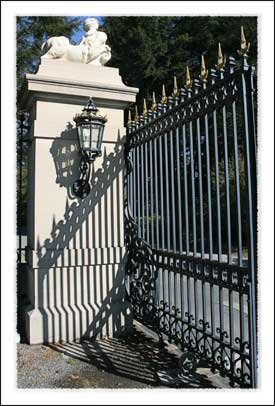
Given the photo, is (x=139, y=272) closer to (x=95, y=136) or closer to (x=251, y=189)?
(x=95, y=136)

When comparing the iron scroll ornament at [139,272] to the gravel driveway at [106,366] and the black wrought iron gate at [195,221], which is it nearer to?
the black wrought iron gate at [195,221]

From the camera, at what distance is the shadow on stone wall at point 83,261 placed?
4.80 m

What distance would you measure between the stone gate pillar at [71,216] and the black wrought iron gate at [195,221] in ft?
1.02

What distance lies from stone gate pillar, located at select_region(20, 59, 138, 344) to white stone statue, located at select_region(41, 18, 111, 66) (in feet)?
0.47

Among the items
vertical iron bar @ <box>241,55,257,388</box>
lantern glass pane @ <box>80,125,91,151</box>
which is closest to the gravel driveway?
vertical iron bar @ <box>241,55,257,388</box>

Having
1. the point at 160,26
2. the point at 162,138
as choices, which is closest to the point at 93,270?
the point at 162,138

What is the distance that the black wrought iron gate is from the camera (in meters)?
3.19

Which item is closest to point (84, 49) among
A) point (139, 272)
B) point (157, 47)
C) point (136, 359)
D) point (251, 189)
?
point (139, 272)

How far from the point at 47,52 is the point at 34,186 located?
1.82 metres

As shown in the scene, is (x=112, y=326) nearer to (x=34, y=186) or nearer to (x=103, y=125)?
(x=34, y=186)

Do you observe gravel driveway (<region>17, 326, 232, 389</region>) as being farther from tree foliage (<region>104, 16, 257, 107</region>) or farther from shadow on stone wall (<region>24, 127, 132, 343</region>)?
tree foliage (<region>104, 16, 257, 107</region>)

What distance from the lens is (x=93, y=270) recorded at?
5.04 m

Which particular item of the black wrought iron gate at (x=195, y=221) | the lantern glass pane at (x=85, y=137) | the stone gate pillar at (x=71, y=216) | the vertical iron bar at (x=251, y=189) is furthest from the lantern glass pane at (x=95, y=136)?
the vertical iron bar at (x=251, y=189)

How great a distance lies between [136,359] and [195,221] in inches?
65.6
